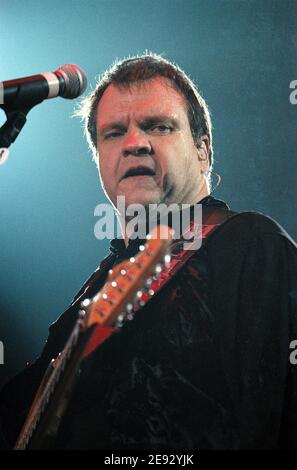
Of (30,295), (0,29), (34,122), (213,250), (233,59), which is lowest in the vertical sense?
(30,295)

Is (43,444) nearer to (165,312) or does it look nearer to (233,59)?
(165,312)

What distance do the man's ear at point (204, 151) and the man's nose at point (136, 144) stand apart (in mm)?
194

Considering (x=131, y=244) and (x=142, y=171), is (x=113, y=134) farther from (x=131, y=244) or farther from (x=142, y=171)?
(x=131, y=244)

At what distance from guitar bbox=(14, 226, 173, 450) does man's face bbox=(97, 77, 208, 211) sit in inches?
17.3

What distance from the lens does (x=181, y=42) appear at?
5.64 ft

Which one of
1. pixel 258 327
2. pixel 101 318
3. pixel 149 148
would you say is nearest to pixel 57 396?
pixel 101 318

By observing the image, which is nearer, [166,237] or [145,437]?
[166,237]

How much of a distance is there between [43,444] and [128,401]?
0.67 ft

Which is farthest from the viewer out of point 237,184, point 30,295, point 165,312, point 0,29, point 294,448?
point 0,29

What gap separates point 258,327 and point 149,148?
57cm

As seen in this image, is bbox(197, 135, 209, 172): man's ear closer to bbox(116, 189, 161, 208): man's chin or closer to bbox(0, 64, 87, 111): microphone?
bbox(116, 189, 161, 208): man's chin

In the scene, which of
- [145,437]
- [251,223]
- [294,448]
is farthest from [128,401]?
[251,223]

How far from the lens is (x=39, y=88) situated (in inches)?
44.6

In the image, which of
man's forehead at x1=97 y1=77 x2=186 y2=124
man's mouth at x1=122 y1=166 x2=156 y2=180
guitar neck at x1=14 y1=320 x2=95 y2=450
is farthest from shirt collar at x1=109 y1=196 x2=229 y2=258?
guitar neck at x1=14 y1=320 x2=95 y2=450
